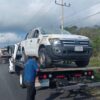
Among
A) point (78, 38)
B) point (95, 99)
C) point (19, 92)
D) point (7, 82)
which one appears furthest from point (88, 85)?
point (7, 82)

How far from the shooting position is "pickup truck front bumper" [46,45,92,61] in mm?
12243

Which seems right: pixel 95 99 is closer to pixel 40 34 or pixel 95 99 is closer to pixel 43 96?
pixel 43 96

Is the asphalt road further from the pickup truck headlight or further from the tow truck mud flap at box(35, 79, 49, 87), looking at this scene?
the pickup truck headlight

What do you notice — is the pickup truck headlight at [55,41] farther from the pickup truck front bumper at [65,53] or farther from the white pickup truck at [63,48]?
the pickup truck front bumper at [65,53]

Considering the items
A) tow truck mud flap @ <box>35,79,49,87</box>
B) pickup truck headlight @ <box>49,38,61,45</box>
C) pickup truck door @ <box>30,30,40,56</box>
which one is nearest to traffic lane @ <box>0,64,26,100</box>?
tow truck mud flap @ <box>35,79,49,87</box>

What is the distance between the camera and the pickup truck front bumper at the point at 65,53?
12.2 metres

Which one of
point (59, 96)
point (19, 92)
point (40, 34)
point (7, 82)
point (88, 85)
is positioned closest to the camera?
point (88, 85)

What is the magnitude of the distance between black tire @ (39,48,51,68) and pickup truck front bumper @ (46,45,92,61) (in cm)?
21

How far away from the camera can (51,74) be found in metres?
12.0

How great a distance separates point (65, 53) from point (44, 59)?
0.98 metres

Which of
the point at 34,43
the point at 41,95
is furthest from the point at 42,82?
the point at 34,43

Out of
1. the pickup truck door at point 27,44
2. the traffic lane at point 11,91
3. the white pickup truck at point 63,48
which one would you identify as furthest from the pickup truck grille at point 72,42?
the pickup truck door at point 27,44

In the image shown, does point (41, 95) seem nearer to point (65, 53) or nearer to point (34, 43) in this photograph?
point (65, 53)

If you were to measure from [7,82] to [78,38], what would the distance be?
202 inches
